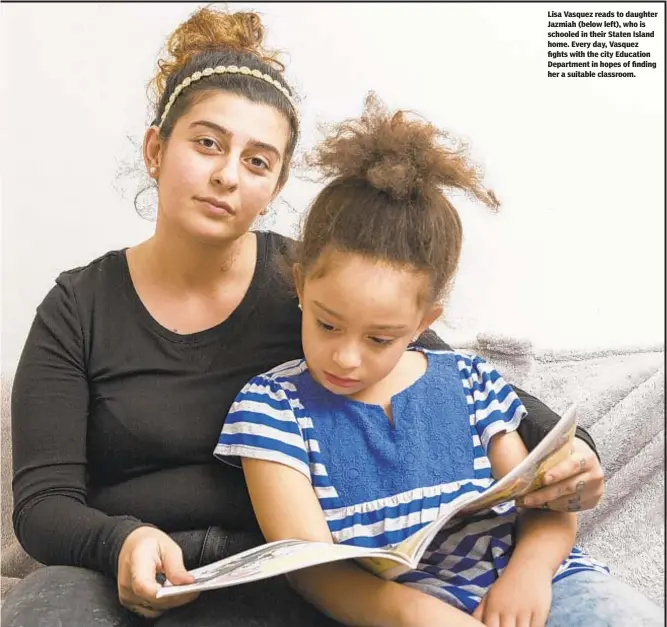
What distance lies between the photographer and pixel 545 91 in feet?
5.40

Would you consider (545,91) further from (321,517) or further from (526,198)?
(321,517)

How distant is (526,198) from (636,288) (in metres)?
0.28

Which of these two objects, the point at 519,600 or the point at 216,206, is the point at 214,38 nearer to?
the point at 216,206

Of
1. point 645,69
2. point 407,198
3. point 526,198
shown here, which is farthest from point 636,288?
point 407,198

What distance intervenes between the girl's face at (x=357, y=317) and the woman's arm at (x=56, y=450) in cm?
28

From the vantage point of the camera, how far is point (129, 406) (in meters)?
1.09

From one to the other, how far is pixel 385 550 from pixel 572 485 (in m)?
0.28

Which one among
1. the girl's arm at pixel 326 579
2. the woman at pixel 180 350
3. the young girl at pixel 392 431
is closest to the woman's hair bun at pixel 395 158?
the young girl at pixel 392 431

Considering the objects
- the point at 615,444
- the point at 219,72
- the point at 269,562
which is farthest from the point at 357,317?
the point at 615,444

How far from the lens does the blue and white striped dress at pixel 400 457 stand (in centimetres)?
97

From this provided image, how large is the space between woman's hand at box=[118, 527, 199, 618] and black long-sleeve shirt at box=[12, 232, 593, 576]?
0.50ft

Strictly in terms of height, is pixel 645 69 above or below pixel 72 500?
above

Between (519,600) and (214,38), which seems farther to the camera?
(214,38)

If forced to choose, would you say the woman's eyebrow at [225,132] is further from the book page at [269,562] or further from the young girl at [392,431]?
the book page at [269,562]
